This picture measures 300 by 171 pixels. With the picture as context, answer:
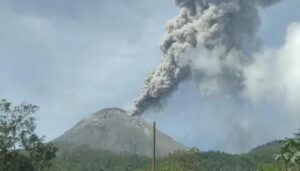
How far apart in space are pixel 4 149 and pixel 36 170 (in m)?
6.56

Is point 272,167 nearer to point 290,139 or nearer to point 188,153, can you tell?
point 188,153

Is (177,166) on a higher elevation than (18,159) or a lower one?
higher

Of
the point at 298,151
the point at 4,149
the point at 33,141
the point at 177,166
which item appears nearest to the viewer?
the point at 298,151

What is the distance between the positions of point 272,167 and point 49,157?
177ft

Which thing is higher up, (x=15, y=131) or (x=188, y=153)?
(x=188, y=153)

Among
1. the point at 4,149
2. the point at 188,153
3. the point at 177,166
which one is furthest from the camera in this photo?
the point at 177,166

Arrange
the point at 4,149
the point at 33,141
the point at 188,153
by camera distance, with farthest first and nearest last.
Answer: the point at 188,153 < the point at 33,141 < the point at 4,149

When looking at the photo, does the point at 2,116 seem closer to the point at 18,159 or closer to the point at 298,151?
the point at 18,159

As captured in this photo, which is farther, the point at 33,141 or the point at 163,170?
the point at 163,170

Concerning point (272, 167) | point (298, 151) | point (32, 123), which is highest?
point (272, 167)

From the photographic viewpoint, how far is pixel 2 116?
61.5 m

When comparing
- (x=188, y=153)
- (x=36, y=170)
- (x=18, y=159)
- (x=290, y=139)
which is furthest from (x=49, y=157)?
(x=188, y=153)

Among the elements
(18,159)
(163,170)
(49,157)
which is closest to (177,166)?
(163,170)

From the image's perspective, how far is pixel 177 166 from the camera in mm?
111000
